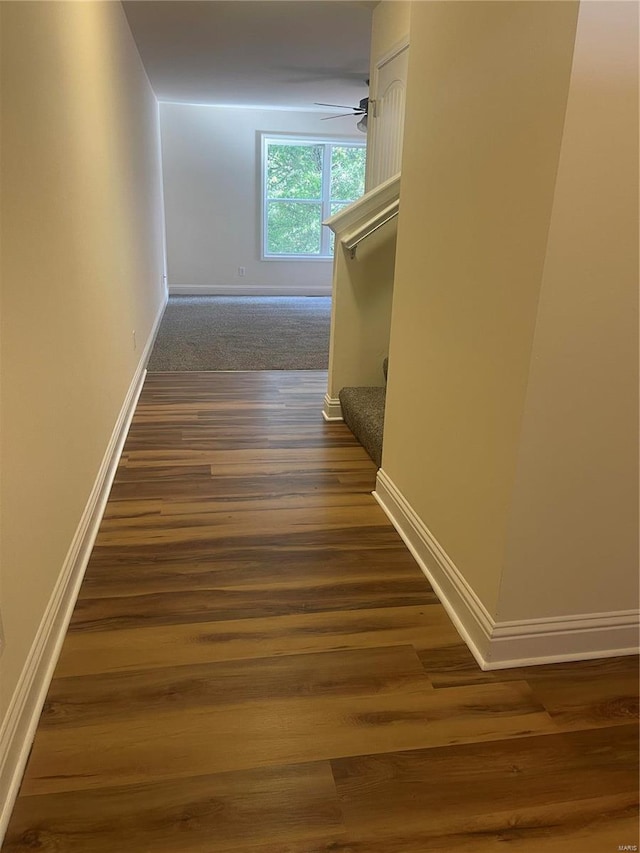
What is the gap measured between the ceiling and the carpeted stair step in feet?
7.70

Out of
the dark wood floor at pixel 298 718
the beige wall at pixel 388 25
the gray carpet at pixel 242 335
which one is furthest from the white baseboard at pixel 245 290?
the dark wood floor at pixel 298 718

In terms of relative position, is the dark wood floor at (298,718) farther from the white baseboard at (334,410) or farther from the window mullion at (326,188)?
the window mullion at (326,188)

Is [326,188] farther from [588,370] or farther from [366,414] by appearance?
[588,370]

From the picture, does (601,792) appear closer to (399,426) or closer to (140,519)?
(399,426)

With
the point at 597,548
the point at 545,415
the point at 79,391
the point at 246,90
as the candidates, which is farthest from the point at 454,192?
the point at 246,90

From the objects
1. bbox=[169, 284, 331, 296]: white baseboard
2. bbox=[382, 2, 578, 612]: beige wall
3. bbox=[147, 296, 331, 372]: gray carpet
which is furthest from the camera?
bbox=[169, 284, 331, 296]: white baseboard

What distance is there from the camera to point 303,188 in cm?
837

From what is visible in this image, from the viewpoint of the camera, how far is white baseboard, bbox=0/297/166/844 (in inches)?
46.6

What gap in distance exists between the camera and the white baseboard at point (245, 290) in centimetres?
834

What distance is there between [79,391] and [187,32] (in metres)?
3.54

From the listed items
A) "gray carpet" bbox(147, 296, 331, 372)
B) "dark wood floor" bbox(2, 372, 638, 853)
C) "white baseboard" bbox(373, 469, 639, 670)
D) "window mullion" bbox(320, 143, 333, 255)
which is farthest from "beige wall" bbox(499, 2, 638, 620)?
"window mullion" bbox(320, 143, 333, 255)

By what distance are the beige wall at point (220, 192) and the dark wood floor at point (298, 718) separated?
263 inches

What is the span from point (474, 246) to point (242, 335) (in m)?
4.28

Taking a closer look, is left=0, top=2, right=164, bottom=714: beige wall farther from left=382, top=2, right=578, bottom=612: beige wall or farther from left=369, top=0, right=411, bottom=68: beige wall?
left=369, top=0, right=411, bottom=68: beige wall
